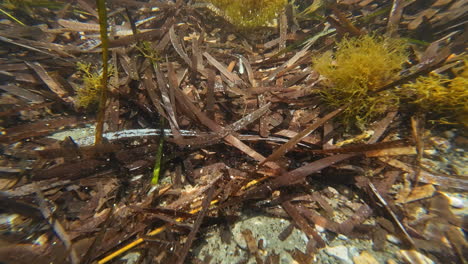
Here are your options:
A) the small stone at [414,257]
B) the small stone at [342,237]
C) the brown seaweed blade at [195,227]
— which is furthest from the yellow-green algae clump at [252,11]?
the small stone at [414,257]

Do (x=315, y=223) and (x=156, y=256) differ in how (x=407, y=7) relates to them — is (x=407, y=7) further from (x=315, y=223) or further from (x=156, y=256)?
(x=156, y=256)

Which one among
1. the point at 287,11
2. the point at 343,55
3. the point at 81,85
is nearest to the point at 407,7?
the point at 287,11

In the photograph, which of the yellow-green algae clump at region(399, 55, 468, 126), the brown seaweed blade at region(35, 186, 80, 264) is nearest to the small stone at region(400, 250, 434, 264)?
the yellow-green algae clump at region(399, 55, 468, 126)

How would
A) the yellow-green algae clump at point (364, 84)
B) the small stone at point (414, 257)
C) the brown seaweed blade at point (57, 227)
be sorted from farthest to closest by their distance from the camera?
the yellow-green algae clump at point (364, 84) → the brown seaweed blade at point (57, 227) → the small stone at point (414, 257)

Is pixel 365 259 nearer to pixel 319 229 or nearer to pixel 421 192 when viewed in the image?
pixel 319 229

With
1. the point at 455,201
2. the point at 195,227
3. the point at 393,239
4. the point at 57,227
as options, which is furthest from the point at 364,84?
the point at 57,227

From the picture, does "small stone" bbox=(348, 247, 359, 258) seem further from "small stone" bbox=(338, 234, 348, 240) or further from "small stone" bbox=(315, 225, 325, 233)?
"small stone" bbox=(315, 225, 325, 233)

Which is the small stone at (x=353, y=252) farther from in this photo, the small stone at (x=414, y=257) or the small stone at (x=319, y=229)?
the small stone at (x=414, y=257)
